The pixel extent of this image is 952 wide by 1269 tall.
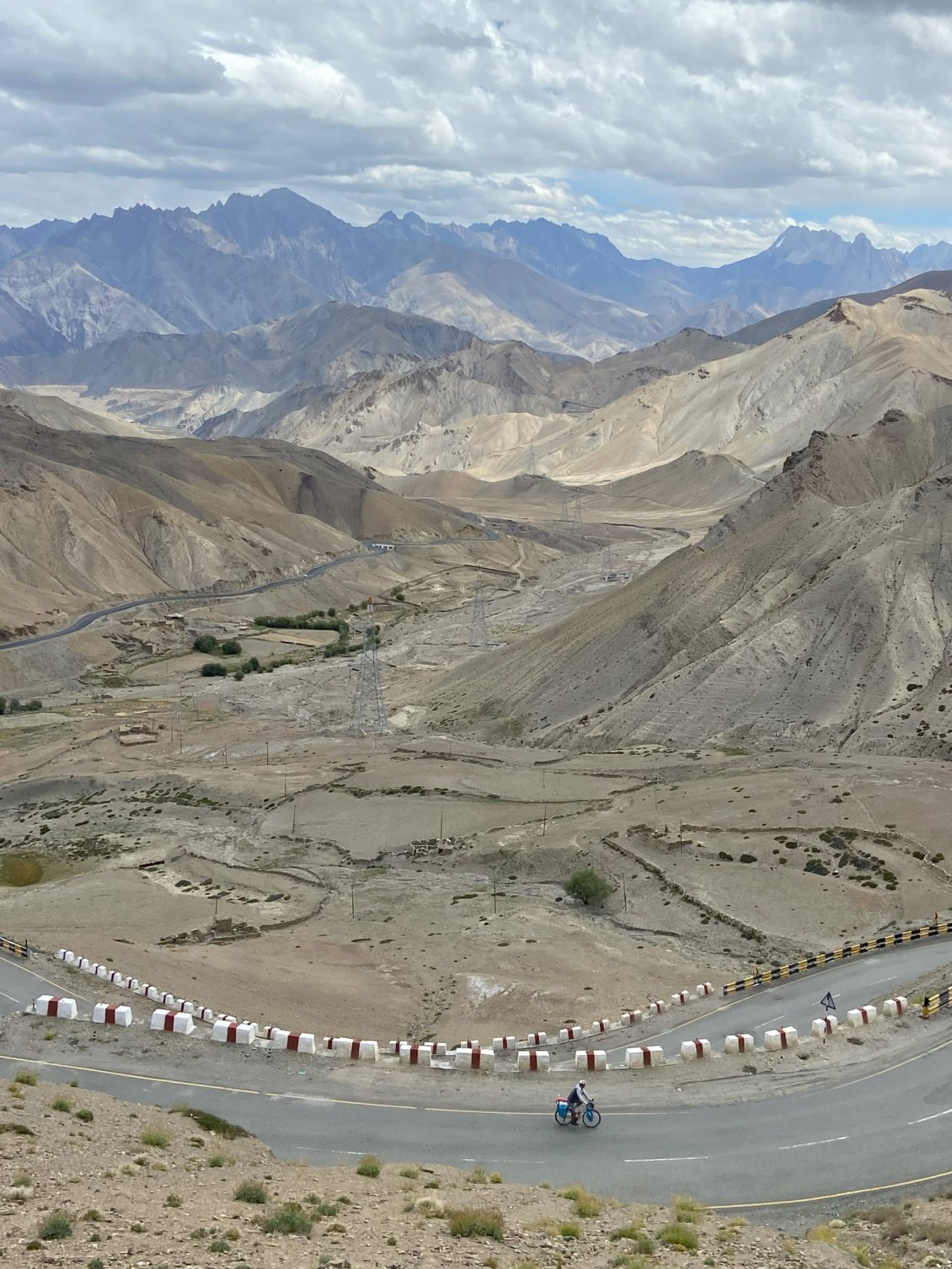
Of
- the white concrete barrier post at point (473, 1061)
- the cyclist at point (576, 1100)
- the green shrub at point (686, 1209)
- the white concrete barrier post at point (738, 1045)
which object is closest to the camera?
the green shrub at point (686, 1209)

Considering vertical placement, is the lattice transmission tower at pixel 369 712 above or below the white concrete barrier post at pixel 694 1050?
above

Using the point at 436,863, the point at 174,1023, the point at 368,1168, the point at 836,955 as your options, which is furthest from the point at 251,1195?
the point at 436,863

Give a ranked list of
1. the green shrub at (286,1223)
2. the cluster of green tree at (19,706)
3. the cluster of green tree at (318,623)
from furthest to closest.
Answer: the cluster of green tree at (318,623), the cluster of green tree at (19,706), the green shrub at (286,1223)

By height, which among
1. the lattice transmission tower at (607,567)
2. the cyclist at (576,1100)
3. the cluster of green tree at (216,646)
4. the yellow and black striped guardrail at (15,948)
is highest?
the lattice transmission tower at (607,567)

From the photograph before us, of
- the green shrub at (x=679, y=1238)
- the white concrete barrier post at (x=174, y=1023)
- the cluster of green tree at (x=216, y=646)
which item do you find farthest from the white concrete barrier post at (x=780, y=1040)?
the cluster of green tree at (x=216, y=646)

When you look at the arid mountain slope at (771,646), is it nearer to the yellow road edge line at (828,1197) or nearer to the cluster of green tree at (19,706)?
the cluster of green tree at (19,706)

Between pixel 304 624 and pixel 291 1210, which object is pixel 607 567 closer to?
pixel 304 624

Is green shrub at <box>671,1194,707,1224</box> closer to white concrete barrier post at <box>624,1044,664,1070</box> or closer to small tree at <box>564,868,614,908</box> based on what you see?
white concrete barrier post at <box>624,1044,664,1070</box>

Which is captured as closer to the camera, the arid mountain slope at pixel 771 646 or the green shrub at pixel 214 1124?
the green shrub at pixel 214 1124
